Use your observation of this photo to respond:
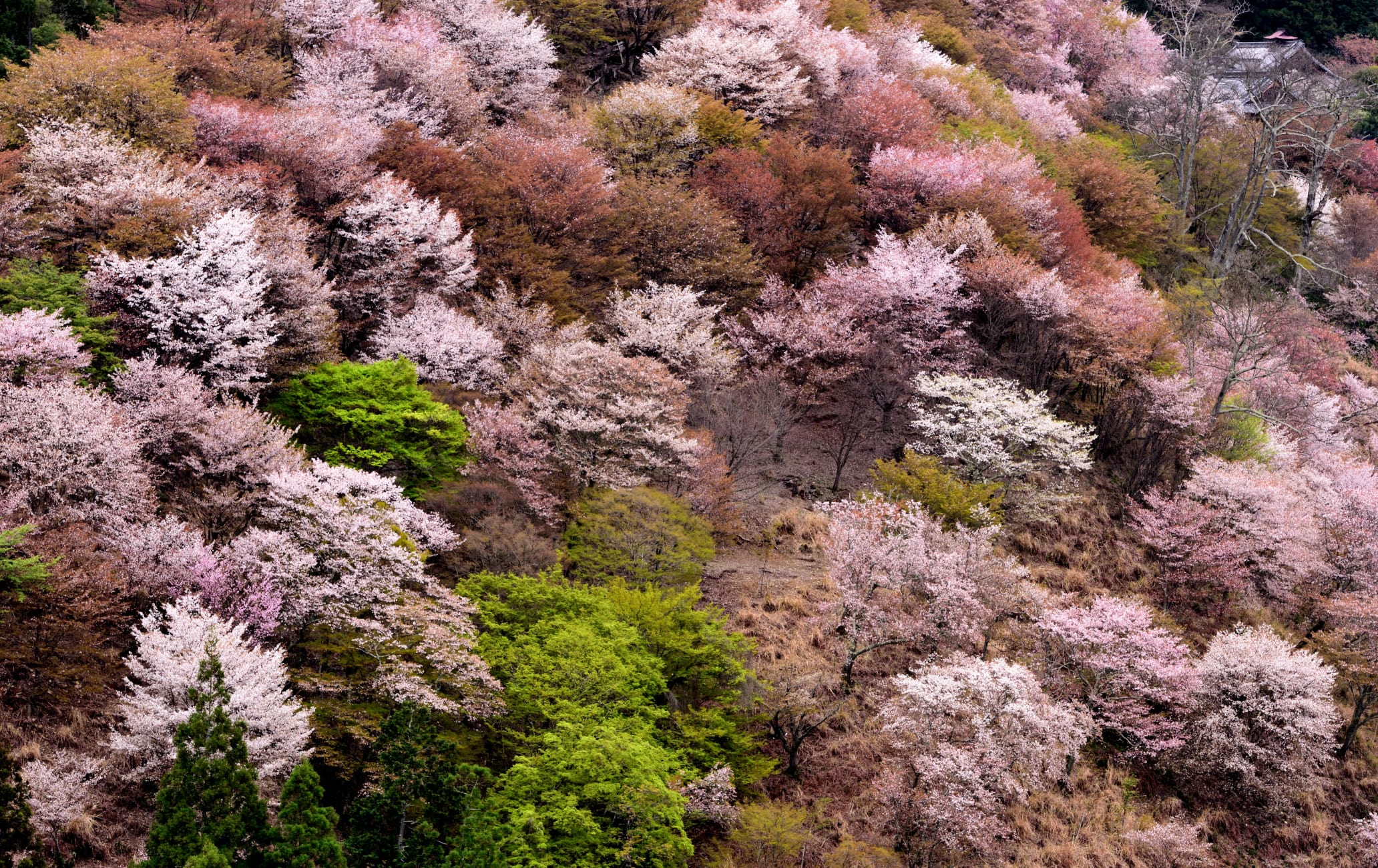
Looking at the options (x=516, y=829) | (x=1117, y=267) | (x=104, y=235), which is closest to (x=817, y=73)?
(x=1117, y=267)

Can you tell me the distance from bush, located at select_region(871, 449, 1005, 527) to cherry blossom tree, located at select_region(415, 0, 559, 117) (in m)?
21.0

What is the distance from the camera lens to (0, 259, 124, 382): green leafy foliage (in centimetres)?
2164

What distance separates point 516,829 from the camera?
16.3 metres

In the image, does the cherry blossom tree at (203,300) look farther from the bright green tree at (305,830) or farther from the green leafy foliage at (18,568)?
the bright green tree at (305,830)

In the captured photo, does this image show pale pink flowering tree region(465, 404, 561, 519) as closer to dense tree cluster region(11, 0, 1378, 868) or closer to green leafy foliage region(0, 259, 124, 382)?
Result: dense tree cluster region(11, 0, 1378, 868)

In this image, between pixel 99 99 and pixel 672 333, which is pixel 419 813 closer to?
pixel 672 333

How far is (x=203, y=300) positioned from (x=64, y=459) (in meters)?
5.62

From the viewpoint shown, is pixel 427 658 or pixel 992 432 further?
pixel 992 432

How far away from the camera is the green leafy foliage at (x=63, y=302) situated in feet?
71.0

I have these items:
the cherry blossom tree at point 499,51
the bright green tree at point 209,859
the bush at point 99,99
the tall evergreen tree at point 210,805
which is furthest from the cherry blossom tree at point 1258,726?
the cherry blossom tree at point 499,51

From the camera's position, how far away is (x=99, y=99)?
2648 cm

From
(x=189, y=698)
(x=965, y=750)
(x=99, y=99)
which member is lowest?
(x=965, y=750)

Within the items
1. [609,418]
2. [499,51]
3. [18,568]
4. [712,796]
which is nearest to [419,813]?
[712,796]

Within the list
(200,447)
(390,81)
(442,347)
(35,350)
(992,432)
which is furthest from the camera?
(390,81)
